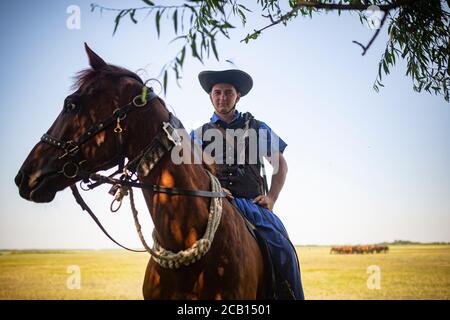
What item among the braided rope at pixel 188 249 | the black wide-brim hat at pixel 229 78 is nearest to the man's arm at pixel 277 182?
the black wide-brim hat at pixel 229 78

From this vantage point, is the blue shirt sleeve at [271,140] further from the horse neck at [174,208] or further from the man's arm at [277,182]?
the horse neck at [174,208]

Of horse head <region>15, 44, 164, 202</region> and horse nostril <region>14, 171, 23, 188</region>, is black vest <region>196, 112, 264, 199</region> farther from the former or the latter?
horse nostril <region>14, 171, 23, 188</region>

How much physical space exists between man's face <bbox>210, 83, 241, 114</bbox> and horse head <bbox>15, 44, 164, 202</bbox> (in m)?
1.72

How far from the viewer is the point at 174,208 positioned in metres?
2.45

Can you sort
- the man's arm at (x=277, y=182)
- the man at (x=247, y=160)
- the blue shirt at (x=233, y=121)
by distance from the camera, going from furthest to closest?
the blue shirt at (x=233, y=121) < the man's arm at (x=277, y=182) < the man at (x=247, y=160)

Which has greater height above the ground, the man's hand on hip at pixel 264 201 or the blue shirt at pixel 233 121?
the blue shirt at pixel 233 121

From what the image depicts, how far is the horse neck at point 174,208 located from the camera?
2.45 m

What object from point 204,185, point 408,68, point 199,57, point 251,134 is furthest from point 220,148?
point 408,68

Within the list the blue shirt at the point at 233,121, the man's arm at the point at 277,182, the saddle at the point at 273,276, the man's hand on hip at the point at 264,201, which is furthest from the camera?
the blue shirt at the point at 233,121

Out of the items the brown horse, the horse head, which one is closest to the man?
the brown horse

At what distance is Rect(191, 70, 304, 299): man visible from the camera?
3.32m

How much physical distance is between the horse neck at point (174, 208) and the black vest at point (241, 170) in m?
1.20

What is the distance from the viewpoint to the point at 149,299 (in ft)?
9.31
